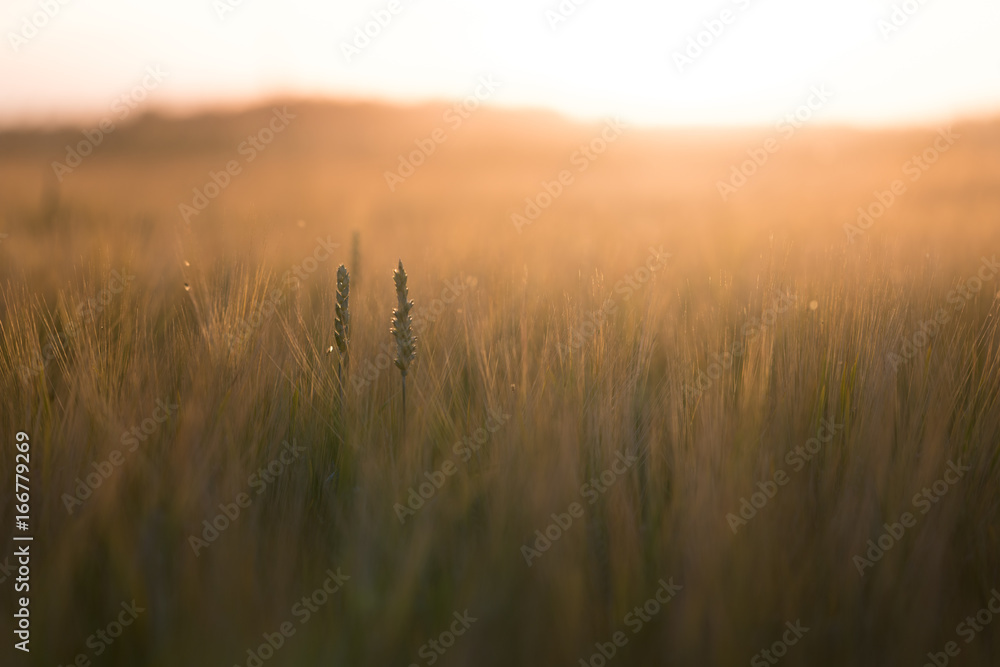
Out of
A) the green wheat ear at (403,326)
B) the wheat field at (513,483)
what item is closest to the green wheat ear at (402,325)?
the green wheat ear at (403,326)

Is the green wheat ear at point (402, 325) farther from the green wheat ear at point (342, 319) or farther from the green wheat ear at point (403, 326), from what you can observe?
the green wheat ear at point (342, 319)

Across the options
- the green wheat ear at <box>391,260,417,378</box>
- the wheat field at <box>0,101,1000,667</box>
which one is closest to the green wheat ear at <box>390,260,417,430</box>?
the green wheat ear at <box>391,260,417,378</box>

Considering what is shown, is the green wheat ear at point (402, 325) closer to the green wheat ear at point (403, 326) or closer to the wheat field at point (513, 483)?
the green wheat ear at point (403, 326)

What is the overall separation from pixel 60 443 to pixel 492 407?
2.83ft

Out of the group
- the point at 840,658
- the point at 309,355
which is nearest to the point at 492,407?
the point at 309,355

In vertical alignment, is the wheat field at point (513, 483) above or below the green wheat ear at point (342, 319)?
below

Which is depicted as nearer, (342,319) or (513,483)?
(513,483)

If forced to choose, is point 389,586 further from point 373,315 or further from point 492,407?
point 373,315

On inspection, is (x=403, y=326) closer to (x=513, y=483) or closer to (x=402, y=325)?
(x=402, y=325)

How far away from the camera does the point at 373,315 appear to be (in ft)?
6.45

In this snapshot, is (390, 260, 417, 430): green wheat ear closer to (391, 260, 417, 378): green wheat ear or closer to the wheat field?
(391, 260, 417, 378): green wheat ear

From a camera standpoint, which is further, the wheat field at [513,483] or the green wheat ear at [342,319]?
the green wheat ear at [342,319]

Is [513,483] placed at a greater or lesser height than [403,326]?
lesser

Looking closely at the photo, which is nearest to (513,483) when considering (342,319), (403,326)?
(403,326)
